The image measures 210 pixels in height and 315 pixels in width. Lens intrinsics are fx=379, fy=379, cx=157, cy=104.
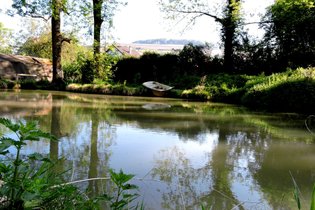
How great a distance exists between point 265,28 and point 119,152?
15.0 m

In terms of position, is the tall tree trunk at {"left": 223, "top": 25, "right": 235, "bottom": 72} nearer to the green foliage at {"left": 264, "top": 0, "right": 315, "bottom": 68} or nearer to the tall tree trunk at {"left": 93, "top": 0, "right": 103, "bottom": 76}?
the green foliage at {"left": 264, "top": 0, "right": 315, "bottom": 68}

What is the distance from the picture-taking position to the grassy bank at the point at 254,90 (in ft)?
34.9

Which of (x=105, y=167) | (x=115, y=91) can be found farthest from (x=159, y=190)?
(x=115, y=91)

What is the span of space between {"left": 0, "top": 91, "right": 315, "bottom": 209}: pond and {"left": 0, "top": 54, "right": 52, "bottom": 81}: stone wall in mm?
19796

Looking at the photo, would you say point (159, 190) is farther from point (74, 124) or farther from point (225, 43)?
point (225, 43)

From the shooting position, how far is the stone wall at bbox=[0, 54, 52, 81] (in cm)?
2603

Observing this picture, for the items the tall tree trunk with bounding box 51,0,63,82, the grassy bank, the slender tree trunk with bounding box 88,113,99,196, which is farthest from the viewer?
the tall tree trunk with bounding box 51,0,63,82

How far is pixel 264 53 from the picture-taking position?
58.4ft

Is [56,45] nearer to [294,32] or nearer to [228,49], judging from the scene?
[228,49]

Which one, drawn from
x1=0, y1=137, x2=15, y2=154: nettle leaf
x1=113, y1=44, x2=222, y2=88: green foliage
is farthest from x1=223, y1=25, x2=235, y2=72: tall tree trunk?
x1=0, y1=137, x2=15, y2=154: nettle leaf

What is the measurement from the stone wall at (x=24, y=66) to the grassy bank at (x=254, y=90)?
7591mm

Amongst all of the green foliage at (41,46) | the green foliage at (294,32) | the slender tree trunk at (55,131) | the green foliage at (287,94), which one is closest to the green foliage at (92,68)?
the green foliage at (294,32)

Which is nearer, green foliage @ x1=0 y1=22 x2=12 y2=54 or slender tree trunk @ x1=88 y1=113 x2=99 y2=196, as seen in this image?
slender tree trunk @ x1=88 y1=113 x2=99 y2=196

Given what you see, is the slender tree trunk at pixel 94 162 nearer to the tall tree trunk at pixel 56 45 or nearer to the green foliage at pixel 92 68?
the green foliage at pixel 92 68
